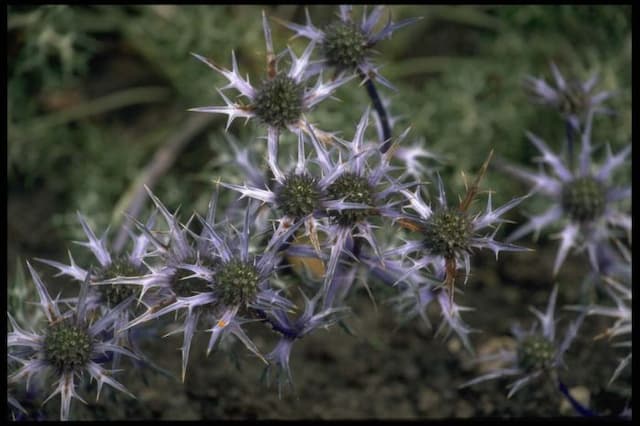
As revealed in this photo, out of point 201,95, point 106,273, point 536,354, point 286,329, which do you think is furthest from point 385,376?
point 201,95

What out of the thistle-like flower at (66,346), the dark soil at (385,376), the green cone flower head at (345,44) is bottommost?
the dark soil at (385,376)

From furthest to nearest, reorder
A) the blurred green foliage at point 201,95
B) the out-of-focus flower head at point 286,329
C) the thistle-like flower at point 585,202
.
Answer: the blurred green foliage at point 201,95 < the thistle-like flower at point 585,202 < the out-of-focus flower head at point 286,329

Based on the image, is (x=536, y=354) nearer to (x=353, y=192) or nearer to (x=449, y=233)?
(x=449, y=233)

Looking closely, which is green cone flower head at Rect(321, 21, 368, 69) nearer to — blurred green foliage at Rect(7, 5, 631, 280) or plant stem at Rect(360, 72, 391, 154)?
plant stem at Rect(360, 72, 391, 154)

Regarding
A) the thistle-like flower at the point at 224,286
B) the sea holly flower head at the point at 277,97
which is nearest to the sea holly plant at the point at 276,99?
the sea holly flower head at the point at 277,97

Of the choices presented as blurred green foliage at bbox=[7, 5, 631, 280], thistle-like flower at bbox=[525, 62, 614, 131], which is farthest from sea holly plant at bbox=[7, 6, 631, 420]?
blurred green foliage at bbox=[7, 5, 631, 280]

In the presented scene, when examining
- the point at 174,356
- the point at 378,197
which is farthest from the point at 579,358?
the point at 174,356

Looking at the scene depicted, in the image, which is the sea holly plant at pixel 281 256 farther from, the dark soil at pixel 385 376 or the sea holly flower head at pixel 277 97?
the dark soil at pixel 385 376

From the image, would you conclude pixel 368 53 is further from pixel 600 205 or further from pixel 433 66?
pixel 433 66
